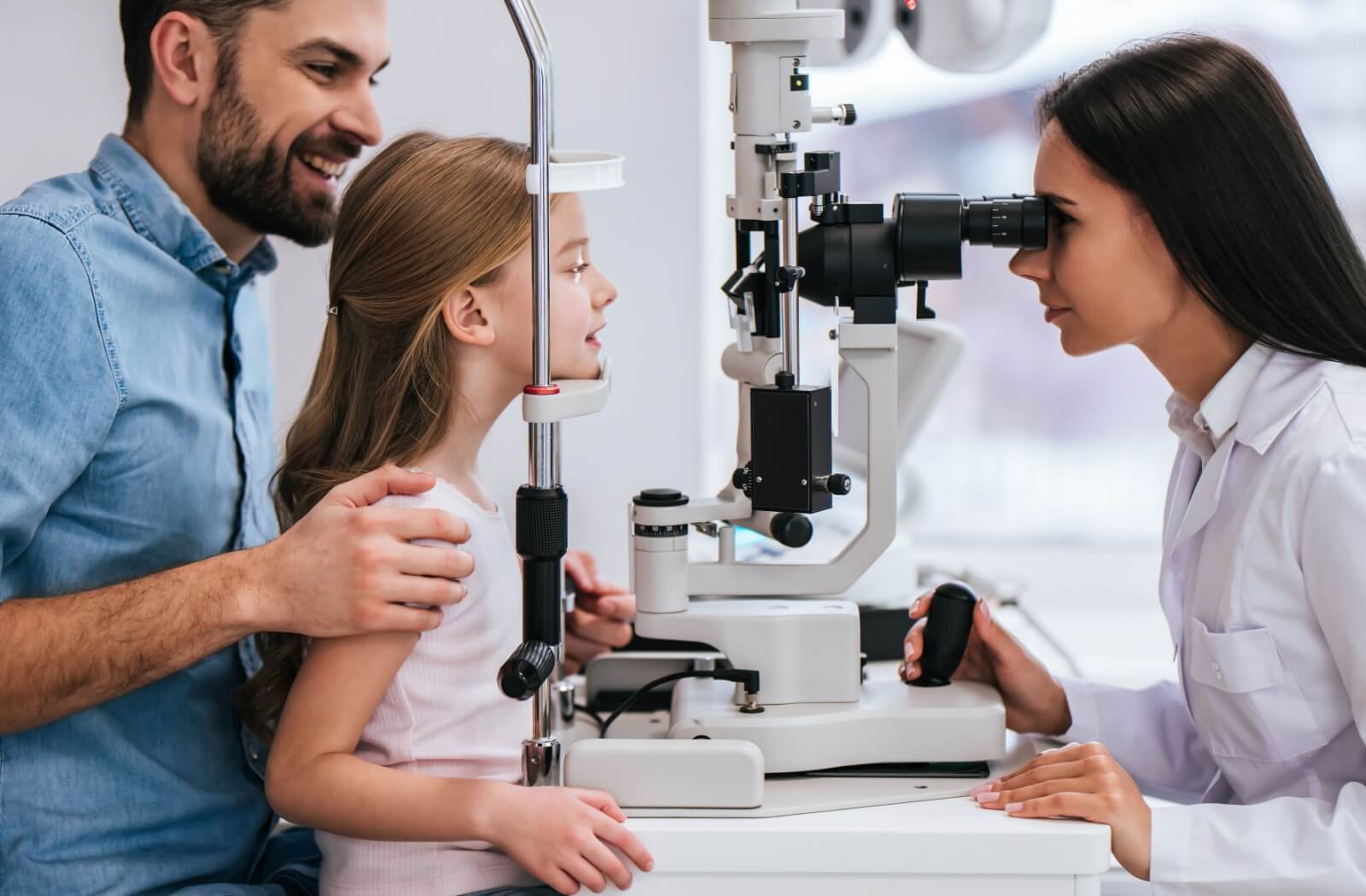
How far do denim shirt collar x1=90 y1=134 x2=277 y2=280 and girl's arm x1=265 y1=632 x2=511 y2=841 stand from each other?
49 cm

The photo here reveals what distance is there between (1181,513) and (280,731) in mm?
864

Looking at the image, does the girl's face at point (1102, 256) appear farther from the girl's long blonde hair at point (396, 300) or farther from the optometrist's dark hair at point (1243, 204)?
the girl's long blonde hair at point (396, 300)

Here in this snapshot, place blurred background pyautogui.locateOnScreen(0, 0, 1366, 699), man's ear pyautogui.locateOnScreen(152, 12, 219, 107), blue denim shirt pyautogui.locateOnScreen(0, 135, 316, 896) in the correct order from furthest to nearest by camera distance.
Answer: blurred background pyautogui.locateOnScreen(0, 0, 1366, 699), man's ear pyautogui.locateOnScreen(152, 12, 219, 107), blue denim shirt pyautogui.locateOnScreen(0, 135, 316, 896)

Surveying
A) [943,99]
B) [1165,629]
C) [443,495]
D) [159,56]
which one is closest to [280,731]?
[443,495]

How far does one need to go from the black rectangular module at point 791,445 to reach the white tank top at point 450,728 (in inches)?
11.1

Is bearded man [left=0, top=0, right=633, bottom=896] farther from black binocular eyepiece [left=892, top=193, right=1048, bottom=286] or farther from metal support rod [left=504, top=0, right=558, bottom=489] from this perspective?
black binocular eyepiece [left=892, top=193, right=1048, bottom=286]

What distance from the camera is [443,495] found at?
4.05 ft

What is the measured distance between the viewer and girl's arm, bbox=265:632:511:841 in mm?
1064

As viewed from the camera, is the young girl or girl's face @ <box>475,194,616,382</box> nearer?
the young girl

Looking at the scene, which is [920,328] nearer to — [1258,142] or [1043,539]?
[1258,142]

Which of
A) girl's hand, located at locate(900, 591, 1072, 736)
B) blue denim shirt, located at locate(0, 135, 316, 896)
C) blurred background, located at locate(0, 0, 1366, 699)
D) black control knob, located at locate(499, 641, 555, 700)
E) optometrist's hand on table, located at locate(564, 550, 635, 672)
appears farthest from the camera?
blurred background, located at locate(0, 0, 1366, 699)

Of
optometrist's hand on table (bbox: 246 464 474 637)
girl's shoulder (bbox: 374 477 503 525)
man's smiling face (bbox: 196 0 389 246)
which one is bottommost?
optometrist's hand on table (bbox: 246 464 474 637)

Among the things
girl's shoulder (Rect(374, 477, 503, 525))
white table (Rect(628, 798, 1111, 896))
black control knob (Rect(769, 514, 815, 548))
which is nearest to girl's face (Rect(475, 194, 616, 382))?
girl's shoulder (Rect(374, 477, 503, 525))

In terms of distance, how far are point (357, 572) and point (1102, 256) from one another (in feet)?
2.33
